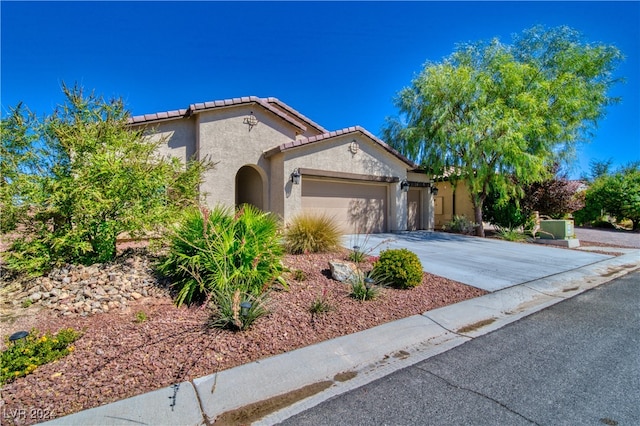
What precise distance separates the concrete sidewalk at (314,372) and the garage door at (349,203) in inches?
337

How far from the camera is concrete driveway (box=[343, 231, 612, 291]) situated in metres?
6.96

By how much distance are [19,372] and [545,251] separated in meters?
13.4

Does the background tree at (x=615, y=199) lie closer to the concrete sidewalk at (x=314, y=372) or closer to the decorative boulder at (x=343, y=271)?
the concrete sidewalk at (x=314, y=372)

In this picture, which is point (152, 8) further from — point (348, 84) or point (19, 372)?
point (348, 84)

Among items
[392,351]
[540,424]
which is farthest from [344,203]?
[540,424]

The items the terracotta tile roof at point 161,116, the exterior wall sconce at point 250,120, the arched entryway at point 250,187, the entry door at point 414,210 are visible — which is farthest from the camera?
the entry door at point 414,210

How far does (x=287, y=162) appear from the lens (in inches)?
472

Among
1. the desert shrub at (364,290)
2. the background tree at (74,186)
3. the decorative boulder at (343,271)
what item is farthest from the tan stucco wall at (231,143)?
the desert shrub at (364,290)

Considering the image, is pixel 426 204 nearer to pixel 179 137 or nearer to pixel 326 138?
pixel 326 138

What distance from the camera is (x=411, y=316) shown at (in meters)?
4.71

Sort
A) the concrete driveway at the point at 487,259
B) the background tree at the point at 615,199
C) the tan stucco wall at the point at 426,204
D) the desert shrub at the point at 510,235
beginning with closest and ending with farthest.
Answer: the concrete driveway at the point at 487,259 < the desert shrub at the point at 510,235 < the tan stucco wall at the point at 426,204 < the background tree at the point at 615,199

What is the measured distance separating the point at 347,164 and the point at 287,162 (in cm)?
299

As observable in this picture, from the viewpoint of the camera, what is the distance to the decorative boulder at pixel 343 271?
5949 millimetres

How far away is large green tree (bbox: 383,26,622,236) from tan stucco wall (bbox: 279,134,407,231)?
6.23ft
